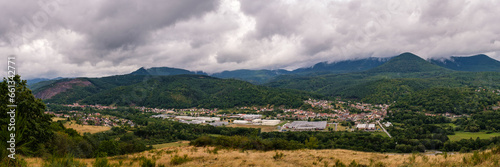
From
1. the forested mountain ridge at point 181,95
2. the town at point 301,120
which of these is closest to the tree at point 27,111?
the town at point 301,120

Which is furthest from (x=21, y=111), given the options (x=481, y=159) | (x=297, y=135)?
(x=297, y=135)

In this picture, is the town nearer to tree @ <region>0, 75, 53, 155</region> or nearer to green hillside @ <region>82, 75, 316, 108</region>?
green hillside @ <region>82, 75, 316, 108</region>

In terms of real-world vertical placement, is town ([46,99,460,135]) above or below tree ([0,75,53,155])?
below

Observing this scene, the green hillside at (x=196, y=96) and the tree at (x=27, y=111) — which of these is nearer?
the tree at (x=27, y=111)

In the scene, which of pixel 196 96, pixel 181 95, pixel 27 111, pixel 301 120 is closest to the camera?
pixel 27 111

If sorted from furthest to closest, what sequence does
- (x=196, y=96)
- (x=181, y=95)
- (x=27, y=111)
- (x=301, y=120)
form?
1. (x=196, y=96)
2. (x=181, y=95)
3. (x=301, y=120)
4. (x=27, y=111)

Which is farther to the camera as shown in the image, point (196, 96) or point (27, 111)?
point (196, 96)

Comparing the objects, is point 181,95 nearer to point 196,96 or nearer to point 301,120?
point 196,96

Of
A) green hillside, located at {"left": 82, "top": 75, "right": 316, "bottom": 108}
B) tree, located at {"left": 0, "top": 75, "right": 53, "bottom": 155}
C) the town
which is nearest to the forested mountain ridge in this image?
green hillside, located at {"left": 82, "top": 75, "right": 316, "bottom": 108}

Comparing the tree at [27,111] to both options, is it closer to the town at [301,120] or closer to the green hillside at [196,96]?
the town at [301,120]

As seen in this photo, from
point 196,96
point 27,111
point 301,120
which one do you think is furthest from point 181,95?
point 27,111

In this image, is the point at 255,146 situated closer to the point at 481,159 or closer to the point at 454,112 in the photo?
the point at 481,159
